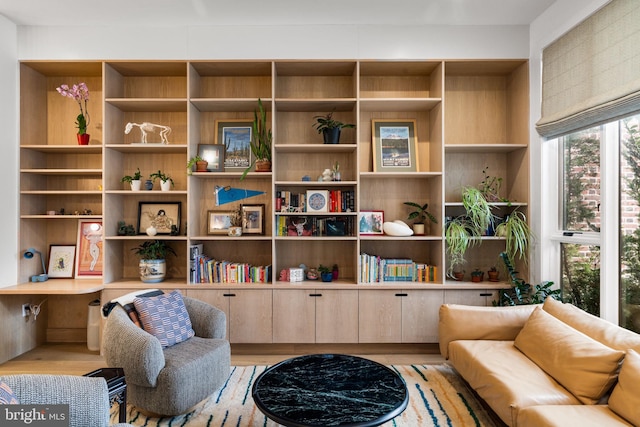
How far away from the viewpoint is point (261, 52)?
3.41 m

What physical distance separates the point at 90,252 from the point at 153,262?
0.73m

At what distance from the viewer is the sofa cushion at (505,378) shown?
1938mm

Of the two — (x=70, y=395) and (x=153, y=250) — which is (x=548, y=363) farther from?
(x=153, y=250)

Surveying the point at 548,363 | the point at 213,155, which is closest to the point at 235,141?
the point at 213,155

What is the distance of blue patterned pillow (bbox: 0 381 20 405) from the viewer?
1438mm

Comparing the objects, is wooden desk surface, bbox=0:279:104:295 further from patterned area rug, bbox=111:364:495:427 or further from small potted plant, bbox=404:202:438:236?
small potted plant, bbox=404:202:438:236

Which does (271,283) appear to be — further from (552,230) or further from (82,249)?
(552,230)

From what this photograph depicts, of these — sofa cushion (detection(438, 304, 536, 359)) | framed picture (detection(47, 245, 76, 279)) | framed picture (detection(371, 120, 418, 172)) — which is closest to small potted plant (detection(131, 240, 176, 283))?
framed picture (detection(47, 245, 76, 279))

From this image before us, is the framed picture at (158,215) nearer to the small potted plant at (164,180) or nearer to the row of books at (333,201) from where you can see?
the small potted plant at (164,180)

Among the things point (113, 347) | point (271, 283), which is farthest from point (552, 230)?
point (113, 347)

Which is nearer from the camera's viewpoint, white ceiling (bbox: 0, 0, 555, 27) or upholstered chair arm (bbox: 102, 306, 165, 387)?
upholstered chair arm (bbox: 102, 306, 165, 387)

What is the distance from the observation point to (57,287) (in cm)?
331

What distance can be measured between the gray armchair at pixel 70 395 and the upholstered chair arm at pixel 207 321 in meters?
1.08

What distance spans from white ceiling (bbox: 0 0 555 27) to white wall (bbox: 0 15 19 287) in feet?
0.78
